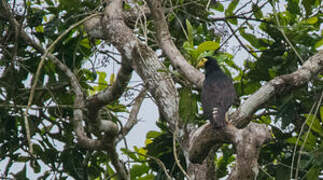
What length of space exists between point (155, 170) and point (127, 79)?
108 centimetres

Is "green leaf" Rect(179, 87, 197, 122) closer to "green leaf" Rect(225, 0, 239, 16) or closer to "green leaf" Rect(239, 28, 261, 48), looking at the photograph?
"green leaf" Rect(239, 28, 261, 48)

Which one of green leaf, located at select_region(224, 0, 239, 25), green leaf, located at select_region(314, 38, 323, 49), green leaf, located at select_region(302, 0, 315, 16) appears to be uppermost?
green leaf, located at select_region(224, 0, 239, 25)

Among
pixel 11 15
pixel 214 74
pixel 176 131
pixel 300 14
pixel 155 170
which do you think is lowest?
pixel 155 170

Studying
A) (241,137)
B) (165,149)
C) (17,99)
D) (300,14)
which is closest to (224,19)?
(300,14)

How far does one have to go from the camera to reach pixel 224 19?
5.44 m

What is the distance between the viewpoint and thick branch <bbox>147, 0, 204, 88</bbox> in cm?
386

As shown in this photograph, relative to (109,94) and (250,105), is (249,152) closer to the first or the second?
(250,105)

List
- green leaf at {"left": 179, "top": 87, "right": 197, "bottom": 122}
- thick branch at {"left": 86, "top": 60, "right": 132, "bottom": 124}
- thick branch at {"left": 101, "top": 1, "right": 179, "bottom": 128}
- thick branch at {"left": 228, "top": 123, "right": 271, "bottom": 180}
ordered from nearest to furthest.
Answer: thick branch at {"left": 228, "top": 123, "right": 271, "bottom": 180}, green leaf at {"left": 179, "top": 87, "right": 197, "bottom": 122}, thick branch at {"left": 101, "top": 1, "right": 179, "bottom": 128}, thick branch at {"left": 86, "top": 60, "right": 132, "bottom": 124}

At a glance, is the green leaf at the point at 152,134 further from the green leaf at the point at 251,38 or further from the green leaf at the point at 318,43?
the green leaf at the point at 318,43

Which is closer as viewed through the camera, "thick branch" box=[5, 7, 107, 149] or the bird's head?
"thick branch" box=[5, 7, 107, 149]

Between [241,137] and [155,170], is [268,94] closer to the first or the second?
[241,137]

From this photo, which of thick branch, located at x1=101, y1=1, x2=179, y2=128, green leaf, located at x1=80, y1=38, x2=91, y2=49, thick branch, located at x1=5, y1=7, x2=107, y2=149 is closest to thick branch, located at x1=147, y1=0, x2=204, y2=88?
thick branch, located at x1=101, y1=1, x2=179, y2=128

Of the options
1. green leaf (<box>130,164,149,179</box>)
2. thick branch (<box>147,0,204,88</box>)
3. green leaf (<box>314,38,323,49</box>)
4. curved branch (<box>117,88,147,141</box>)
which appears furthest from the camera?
green leaf (<box>130,164,149,179</box>)

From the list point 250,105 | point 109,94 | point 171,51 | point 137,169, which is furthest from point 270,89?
point 137,169
